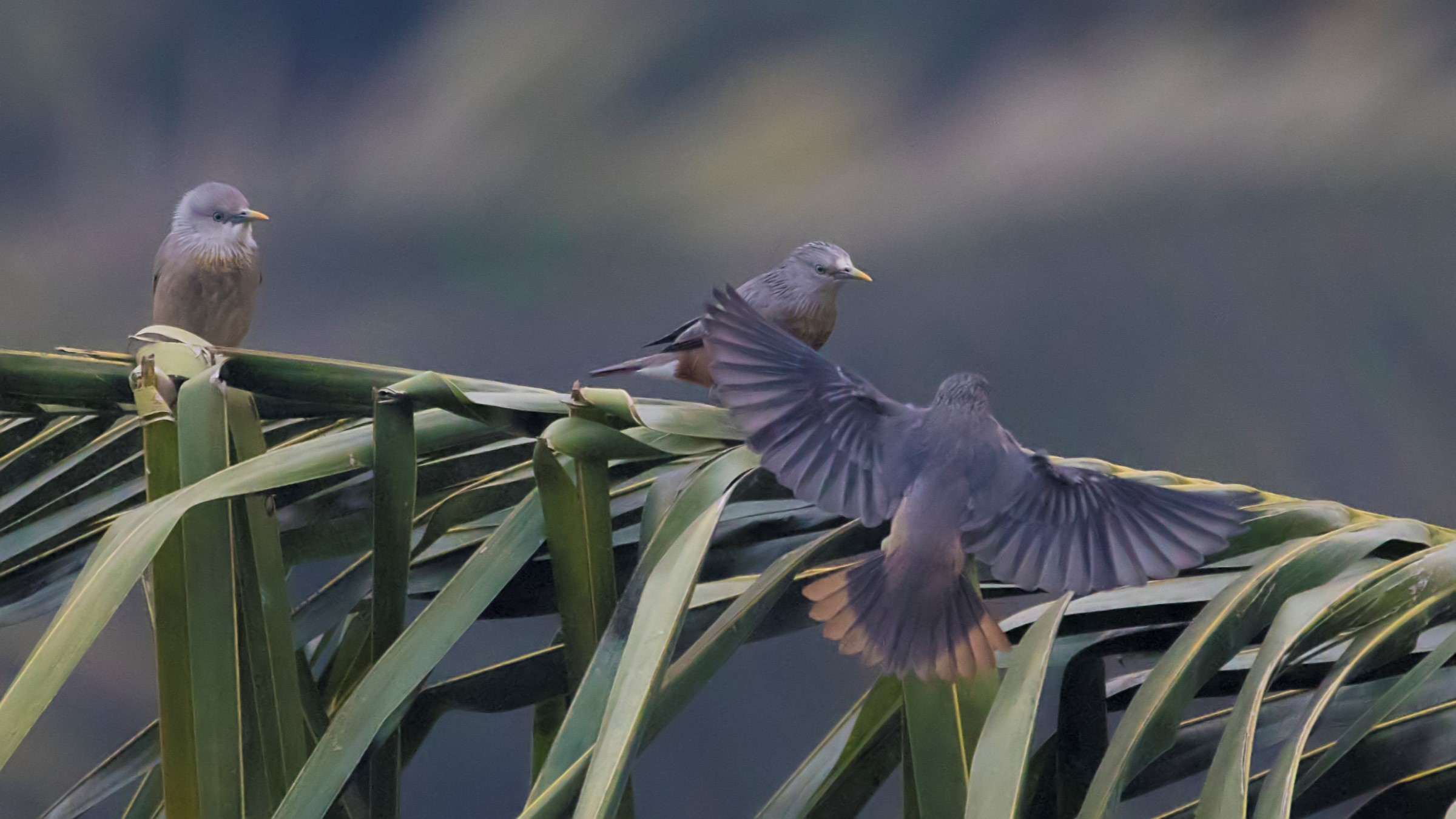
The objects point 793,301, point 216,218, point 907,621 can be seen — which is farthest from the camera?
point 216,218

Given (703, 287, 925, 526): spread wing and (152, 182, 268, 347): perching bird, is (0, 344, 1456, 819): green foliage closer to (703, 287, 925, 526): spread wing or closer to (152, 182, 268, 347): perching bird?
(703, 287, 925, 526): spread wing

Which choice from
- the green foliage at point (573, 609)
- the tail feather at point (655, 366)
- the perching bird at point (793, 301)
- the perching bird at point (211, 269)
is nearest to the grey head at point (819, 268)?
the perching bird at point (793, 301)

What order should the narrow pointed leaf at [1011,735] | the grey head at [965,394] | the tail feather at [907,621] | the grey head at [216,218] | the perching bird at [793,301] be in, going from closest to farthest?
the narrow pointed leaf at [1011,735], the tail feather at [907,621], the grey head at [965,394], the perching bird at [793,301], the grey head at [216,218]

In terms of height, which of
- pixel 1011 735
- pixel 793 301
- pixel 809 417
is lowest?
pixel 1011 735

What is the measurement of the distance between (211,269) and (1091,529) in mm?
1090

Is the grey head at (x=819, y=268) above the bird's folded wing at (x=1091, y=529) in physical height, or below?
above

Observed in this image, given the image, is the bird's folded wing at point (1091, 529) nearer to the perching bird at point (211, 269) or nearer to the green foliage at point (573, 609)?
the green foliage at point (573, 609)

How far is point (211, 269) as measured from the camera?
1347 mm

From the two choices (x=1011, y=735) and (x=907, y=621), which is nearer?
(x=1011, y=735)

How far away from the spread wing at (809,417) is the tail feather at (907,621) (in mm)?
46

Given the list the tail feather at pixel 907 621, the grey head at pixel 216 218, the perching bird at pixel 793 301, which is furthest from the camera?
the grey head at pixel 216 218

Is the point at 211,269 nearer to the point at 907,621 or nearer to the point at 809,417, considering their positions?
the point at 809,417

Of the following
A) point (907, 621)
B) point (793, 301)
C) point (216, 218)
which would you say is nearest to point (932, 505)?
point (907, 621)

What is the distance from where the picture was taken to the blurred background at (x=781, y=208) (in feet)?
4.69
